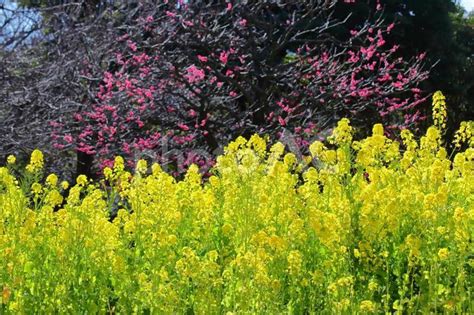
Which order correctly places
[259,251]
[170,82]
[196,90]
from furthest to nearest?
[196,90] < [170,82] < [259,251]

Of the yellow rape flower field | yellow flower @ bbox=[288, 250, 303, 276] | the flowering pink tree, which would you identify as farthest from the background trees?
yellow flower @ bbox=[288, 250, 303, 276]

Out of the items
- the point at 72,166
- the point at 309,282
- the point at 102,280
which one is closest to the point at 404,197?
the point at 309,282

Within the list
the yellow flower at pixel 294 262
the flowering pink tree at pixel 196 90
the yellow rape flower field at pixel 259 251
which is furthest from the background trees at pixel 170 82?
the yellow flower at pixel 294 262

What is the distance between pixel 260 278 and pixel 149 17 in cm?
570

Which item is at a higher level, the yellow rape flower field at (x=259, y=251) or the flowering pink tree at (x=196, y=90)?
the flowering pink tree at (x=196, y=90)

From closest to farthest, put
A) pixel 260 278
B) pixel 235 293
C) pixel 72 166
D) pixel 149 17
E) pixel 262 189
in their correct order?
pixel 260 278
pixel 235 293
pixel 262 189
pixel 149 17
pixel 72 166

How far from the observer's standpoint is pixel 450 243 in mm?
3848

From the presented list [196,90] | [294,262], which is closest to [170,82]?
[196,90]

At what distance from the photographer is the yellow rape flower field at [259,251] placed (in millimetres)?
3336

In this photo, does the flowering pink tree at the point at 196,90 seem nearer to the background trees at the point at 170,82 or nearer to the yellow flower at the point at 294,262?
the background trees at the point at 170,82

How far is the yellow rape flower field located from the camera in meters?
3.34

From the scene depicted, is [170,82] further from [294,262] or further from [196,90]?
[294,262]

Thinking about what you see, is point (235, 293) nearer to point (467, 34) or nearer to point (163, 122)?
point (163, 122)

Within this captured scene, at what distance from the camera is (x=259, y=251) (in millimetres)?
3240
